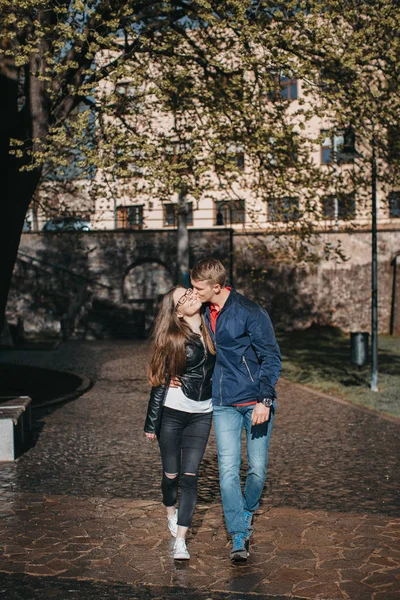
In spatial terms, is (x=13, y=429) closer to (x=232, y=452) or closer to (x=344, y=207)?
(x=232, y=452)

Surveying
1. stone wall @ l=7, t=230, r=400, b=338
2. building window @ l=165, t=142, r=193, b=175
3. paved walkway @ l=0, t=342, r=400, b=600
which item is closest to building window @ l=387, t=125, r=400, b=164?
building window @ l=165, t=142, r=193, b=175

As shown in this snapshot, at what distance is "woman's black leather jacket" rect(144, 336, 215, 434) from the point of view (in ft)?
18.8

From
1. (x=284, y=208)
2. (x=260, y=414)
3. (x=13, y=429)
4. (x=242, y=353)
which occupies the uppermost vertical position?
(x=284, y=208)

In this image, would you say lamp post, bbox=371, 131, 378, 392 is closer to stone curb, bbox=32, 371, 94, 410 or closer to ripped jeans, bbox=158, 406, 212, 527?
stone curb, bbox=32, 371, 94, 410

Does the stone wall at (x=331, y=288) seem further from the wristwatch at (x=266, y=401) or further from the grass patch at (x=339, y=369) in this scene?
the wristwatch at (x=266, y=401)

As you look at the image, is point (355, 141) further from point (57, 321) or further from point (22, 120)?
point (57, 321)

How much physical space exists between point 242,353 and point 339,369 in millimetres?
14371

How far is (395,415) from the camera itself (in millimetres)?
12898

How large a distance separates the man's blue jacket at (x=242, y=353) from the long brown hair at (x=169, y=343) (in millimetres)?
154

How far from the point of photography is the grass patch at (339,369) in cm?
1516

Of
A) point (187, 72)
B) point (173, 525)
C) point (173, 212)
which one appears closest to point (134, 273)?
point (173, 212)

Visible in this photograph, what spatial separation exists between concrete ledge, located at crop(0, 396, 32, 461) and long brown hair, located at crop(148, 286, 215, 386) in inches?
147

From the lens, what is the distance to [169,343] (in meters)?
5.69

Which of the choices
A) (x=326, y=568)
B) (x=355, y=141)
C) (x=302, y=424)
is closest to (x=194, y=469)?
(x=326, y=568)
